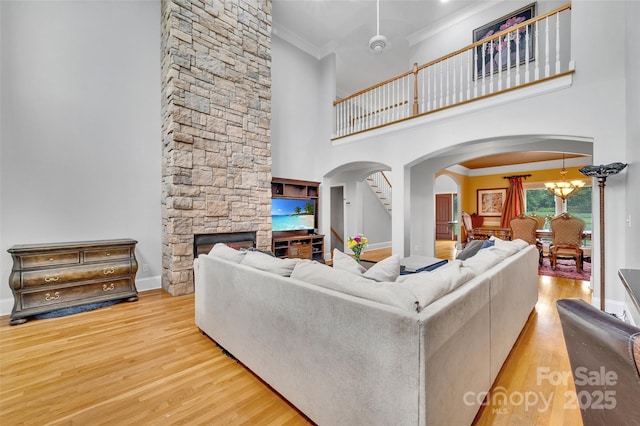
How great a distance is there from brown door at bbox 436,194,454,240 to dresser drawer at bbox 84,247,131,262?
10.5 meters

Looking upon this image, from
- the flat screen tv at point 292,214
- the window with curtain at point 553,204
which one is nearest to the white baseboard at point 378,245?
the flat screen tv at point 292,214

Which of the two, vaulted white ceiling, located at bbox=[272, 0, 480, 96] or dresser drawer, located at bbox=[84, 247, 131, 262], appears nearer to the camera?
dresser drawer, located at bbox=[84, 247, 131, 262]

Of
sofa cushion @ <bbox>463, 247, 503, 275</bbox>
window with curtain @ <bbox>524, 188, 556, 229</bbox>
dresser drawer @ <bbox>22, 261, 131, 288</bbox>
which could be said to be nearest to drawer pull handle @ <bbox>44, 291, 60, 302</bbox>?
dresser drawer @ <bbox>22, 261, 131, 288</bbox>

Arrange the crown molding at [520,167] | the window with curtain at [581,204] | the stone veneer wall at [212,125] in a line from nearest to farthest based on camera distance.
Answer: the stone veneer wall at [212,125]
the crown molding at [520,167]
the window with curtain at [581,204]

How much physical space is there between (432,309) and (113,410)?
6.41 feet

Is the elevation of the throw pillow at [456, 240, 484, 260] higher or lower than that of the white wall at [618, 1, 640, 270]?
lower

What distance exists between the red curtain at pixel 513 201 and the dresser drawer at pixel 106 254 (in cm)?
966

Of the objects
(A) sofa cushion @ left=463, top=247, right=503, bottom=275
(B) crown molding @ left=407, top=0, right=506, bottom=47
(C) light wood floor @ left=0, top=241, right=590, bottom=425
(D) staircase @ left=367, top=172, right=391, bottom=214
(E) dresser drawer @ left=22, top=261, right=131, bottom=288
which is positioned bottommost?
(C) light wood floor @ left=0, top=241, right=590, bottom=425

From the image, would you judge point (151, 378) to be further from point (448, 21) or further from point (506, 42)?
point (448, 21)

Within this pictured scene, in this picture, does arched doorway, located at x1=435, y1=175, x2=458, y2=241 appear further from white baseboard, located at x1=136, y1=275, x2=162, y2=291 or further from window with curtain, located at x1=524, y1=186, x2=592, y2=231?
white baseboard, located at x1=136, y1=275, x2=162, y2=291

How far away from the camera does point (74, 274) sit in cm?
305

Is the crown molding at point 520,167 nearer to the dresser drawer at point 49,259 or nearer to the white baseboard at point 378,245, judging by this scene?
the white baseboard at point 378,245

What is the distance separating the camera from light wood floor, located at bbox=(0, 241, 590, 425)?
154cm

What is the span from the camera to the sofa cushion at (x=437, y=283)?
44.5 inches
